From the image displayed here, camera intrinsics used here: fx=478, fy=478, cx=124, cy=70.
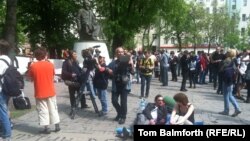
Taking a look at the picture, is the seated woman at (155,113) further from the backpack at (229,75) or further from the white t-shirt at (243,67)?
the white t-shirt at (243,67)

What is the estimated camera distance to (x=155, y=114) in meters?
9.95

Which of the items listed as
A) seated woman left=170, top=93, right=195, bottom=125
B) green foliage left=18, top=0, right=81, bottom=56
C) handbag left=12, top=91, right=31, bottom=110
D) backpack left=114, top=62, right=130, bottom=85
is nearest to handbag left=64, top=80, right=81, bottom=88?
backpack left=114, top=62, right=130, bottom=85

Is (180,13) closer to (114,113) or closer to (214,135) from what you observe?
(114,113)

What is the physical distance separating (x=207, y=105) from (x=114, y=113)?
392 cm

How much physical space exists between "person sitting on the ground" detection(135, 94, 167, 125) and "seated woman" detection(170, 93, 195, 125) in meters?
0.59

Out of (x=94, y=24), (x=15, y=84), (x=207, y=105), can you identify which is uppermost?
(x=94, y=24)

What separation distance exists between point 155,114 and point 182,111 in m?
0.86

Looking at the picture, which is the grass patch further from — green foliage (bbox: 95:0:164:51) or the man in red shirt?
green foliage (bbox: 95:0:164:51)

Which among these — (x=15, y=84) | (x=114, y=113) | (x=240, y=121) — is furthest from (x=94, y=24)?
(x=15, y=84)

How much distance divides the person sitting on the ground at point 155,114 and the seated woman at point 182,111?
0.59 m

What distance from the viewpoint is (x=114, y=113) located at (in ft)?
42.8

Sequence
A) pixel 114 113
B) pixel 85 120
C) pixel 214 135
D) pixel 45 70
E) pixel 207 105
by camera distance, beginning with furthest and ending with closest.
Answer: pixel 207 105 → pixel 114 113 → pixel 85 120 → pixel 45 70 → pixel 214 135

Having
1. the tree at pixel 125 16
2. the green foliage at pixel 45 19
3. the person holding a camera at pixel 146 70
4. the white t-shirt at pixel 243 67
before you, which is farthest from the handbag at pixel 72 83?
the green foliage at pixel 45 19

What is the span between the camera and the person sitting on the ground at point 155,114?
384 inches
